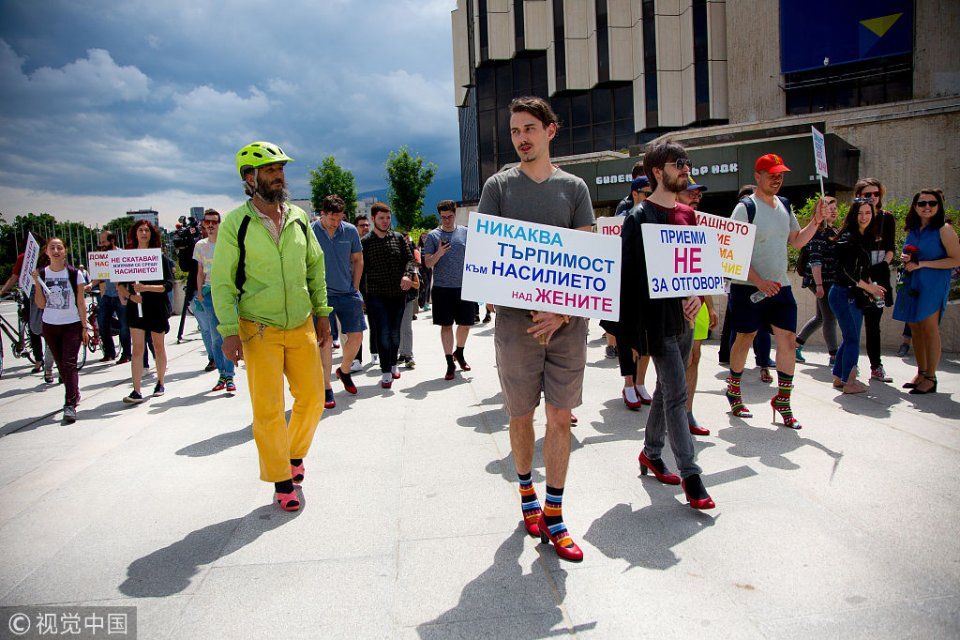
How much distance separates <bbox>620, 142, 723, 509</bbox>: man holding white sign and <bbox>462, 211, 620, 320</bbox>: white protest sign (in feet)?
1.65

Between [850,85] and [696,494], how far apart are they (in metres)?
30.6

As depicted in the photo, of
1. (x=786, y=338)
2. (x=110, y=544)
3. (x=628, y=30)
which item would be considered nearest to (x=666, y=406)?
(x=786, y=338)

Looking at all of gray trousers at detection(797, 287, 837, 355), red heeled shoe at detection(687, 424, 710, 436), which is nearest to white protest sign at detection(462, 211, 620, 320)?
red heeled shoe at detection(687, 424, 710, 436)

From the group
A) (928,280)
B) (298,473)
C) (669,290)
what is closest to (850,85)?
(928,280)

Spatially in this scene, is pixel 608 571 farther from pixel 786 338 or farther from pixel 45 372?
pixel 45 372

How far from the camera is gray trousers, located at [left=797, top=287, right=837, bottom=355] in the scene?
7.36m

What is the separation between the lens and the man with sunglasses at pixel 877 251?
19.9ft

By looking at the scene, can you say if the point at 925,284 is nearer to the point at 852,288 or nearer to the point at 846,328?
the point at 852,288

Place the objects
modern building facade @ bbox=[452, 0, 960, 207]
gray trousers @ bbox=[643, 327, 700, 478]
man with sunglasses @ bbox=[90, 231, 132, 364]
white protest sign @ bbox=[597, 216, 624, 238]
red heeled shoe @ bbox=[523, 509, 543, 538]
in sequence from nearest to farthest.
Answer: red heeled shoe @ bbox=[523, 509, 543, 538] < gray trousers @ bbox=[643, 327, 700, 478] < white protest sign @ bbox=[597, 216, 624, 238] < man with sunglasses @ bbox=[90, 231, 132, 364] < modern building facade @ bbox=[452, 0, 960, 207]

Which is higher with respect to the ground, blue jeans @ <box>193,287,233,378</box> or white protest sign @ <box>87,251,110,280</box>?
white protest sign @ <box>87,251,110,280</box>

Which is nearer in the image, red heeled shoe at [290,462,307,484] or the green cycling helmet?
the green cycling helmet

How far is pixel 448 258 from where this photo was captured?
24.2 feet

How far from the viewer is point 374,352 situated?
7.84 meters

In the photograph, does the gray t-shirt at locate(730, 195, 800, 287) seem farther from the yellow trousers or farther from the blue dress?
the yellow trousers
